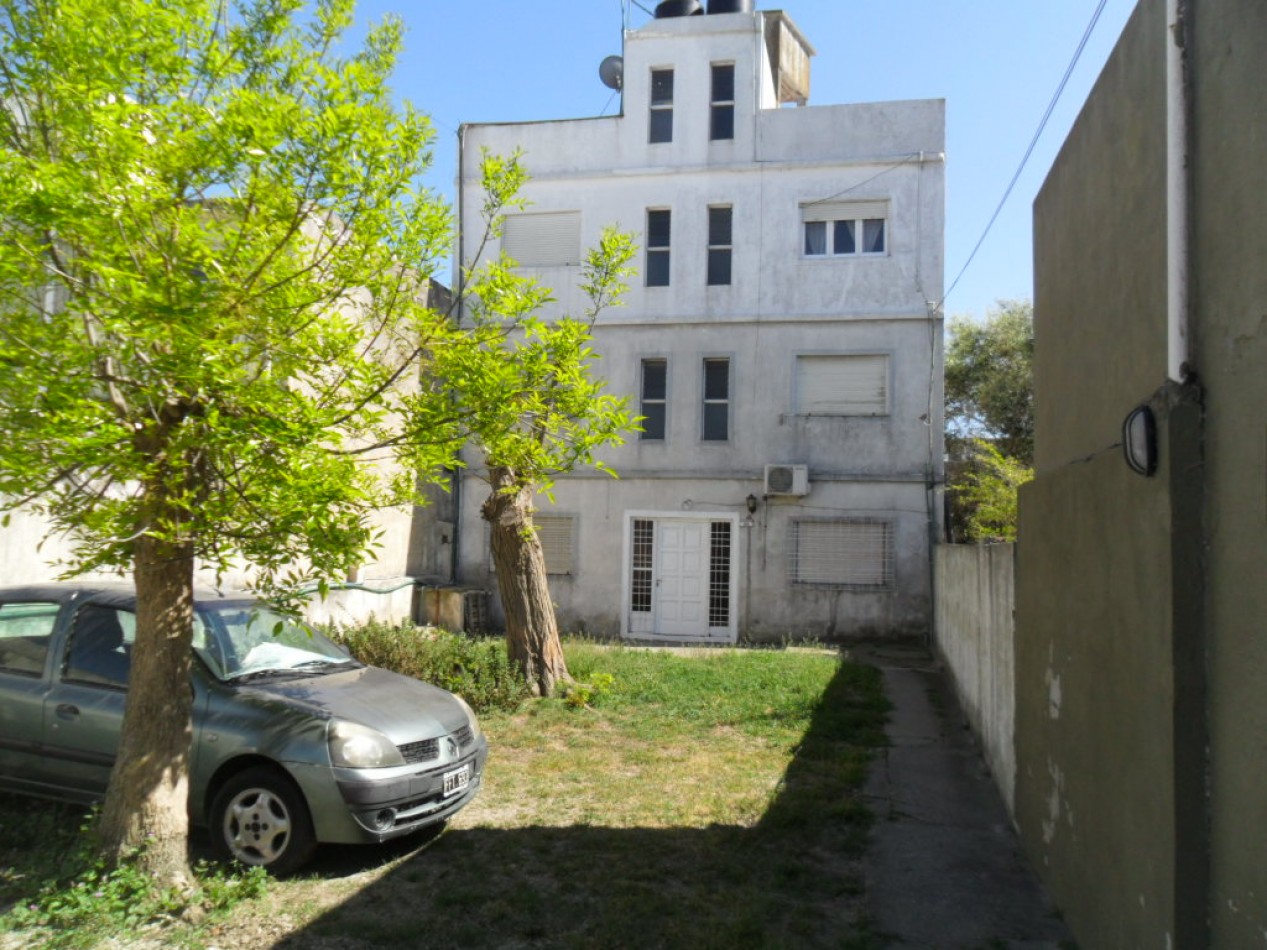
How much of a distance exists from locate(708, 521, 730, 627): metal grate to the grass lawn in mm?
7318

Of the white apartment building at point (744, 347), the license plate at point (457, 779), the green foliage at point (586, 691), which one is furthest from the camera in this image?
the white apartment building at point (744, 347)

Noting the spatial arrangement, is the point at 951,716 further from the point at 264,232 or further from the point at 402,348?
the point at 264,232

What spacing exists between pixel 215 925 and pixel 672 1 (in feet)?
59.7

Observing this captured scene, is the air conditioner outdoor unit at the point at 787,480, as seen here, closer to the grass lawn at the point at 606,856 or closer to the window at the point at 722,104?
the window at the point at 722,104

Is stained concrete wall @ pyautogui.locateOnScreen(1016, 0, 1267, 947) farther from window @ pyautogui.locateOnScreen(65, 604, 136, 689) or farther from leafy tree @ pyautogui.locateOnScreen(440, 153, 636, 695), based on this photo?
window @ pyautogui.locateOnScreen(65, 604, 136, 689)

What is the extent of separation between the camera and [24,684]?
595cm

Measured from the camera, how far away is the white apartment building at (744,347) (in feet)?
54.0

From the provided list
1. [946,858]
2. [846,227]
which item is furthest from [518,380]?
[846,227]

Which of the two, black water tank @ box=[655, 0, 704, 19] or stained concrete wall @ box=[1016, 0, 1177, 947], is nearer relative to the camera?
stained concrete wall @ box=[1016, 0, 1177, 947]

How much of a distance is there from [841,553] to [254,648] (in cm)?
1191

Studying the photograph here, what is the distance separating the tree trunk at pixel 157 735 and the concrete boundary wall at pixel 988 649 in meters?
5.04

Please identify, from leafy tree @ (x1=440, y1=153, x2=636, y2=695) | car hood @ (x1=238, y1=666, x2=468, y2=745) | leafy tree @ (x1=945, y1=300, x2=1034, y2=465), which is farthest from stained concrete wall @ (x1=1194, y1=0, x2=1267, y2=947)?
leafy tree @ (x1=945, y1=300, x2=1034, y2=465)

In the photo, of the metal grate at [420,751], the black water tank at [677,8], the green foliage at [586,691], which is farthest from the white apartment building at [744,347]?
the metal grate at [420,751]

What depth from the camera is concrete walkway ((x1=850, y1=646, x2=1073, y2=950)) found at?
4758 millimetres
